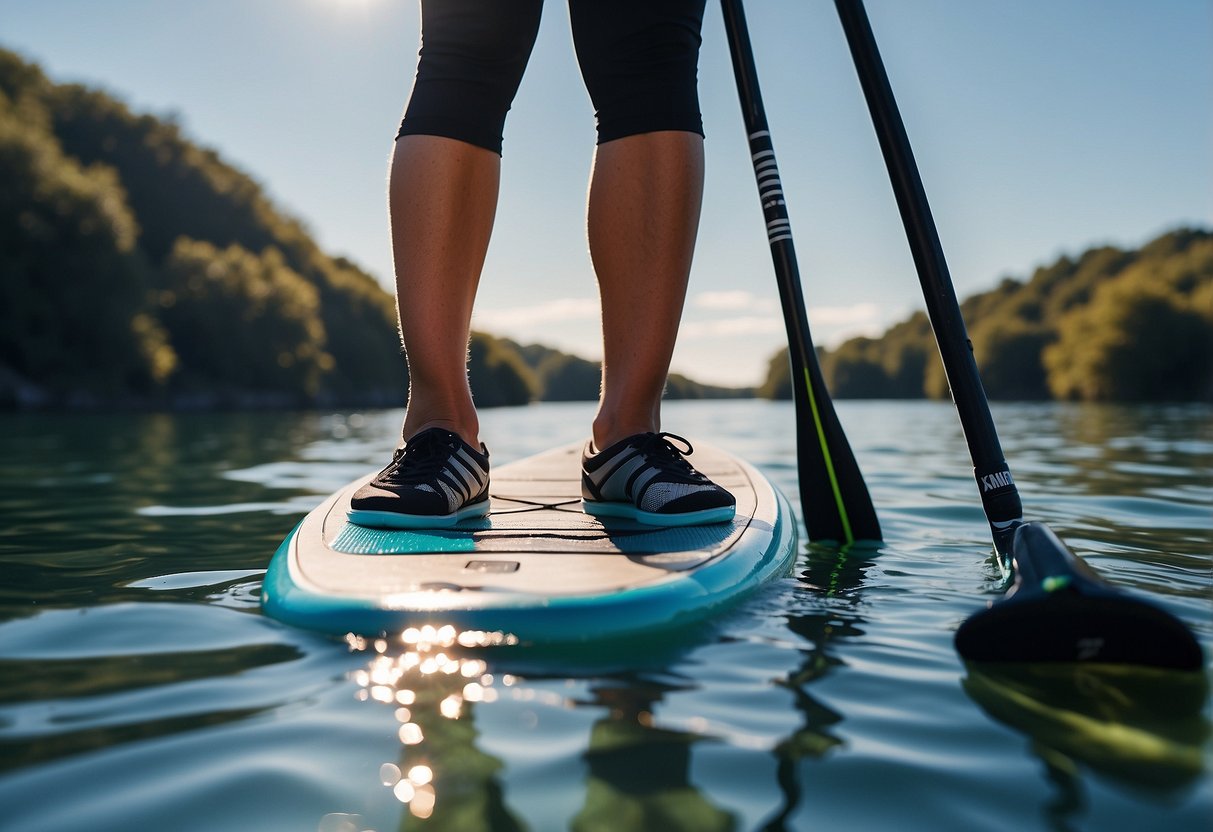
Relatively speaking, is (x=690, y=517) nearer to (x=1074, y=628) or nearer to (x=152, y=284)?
(x=1074, y=628)

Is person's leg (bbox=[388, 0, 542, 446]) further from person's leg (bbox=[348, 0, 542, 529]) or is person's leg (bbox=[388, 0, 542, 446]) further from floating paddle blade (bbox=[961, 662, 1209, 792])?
floating paddle blade (bbox=[961, 662, 1209, 792])

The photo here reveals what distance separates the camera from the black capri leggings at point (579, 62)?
2.11 m

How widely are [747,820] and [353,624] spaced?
2.48ft

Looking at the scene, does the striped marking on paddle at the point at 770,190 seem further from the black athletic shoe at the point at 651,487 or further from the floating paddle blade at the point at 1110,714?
the floating paddle blade at the point at 1110,714

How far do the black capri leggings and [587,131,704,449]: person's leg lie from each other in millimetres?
70

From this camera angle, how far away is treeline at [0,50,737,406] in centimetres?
2412

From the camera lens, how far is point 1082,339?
1927 inches

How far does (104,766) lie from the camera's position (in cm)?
95

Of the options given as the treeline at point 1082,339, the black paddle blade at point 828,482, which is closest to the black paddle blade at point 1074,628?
the black paddle blade at point 828,482

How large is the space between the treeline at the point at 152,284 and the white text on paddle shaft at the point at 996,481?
27.6m

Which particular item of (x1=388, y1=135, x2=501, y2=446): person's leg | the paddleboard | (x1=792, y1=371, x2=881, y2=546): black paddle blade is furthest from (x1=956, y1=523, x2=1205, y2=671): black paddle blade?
(x1=388, y1=135, x2=501, y2=446): person's leg

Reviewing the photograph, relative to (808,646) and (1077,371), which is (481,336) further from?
(808,646)

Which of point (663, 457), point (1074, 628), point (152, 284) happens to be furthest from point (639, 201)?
point (152, 284)

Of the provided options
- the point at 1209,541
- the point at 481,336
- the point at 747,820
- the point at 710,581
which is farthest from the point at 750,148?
the point at 481,336
